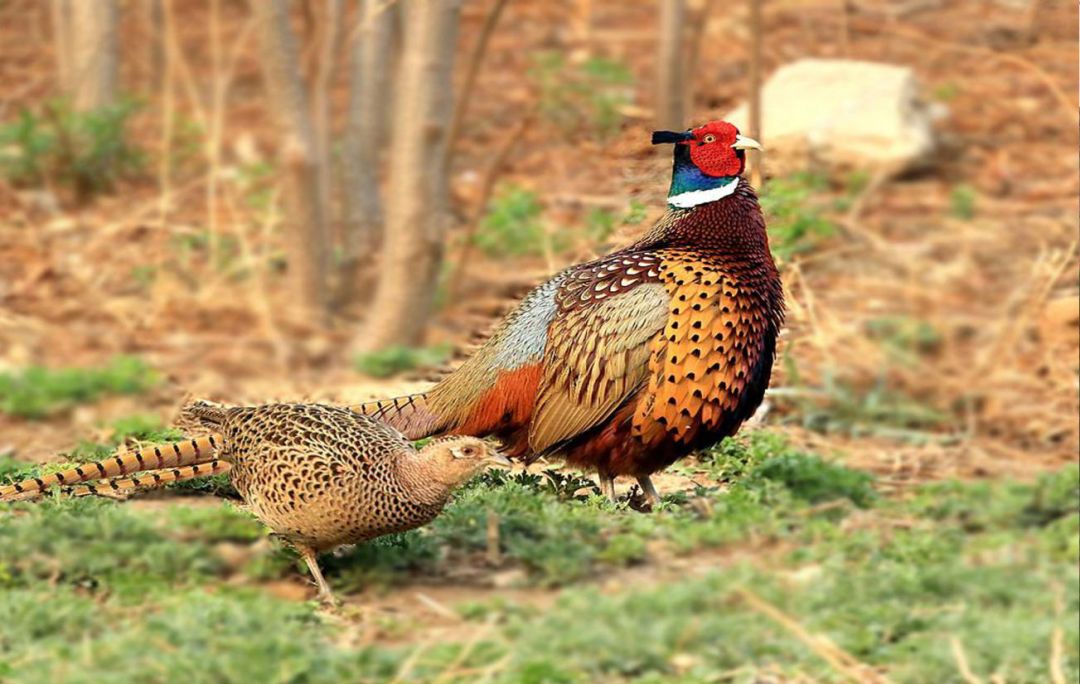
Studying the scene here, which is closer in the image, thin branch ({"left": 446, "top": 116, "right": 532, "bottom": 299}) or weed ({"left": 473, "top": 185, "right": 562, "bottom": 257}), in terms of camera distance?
thin branch ({"left": 446, "top": 116, "right": 532, "bottom": 299})

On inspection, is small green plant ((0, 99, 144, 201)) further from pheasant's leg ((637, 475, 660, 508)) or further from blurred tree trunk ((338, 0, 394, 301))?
pheasant's leg ((637, 475, 660, 508))

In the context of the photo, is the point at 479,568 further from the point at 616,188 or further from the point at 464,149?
the point at 464,149

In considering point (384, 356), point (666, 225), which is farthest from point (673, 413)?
point (384, 356)

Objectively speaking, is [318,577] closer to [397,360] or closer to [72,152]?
[397,360]

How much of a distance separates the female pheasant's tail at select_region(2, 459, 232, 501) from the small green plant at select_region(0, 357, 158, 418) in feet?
7.43

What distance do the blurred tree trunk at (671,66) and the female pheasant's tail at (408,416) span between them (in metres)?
5.54

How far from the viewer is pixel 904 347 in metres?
8.83

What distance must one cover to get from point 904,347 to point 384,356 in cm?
265

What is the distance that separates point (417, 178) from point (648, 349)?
2892 millimetres

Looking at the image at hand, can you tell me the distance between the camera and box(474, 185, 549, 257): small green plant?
11.0 meters

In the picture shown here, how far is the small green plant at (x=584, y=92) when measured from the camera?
523 inches

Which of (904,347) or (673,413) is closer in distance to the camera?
(673,413)

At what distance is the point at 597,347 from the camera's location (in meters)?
5.79

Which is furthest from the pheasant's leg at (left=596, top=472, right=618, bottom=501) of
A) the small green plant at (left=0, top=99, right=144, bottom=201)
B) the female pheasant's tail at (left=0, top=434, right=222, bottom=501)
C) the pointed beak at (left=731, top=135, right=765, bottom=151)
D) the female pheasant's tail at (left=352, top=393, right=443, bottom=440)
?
the small green plant at (left=0, top=99, right=144, bottom=201)
